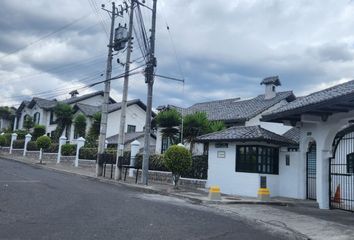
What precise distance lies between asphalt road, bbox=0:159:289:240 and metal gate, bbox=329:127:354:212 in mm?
7040

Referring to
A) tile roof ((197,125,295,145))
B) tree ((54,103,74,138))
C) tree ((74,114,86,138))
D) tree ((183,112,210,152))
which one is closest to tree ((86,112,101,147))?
tree ((74,114,86,138))

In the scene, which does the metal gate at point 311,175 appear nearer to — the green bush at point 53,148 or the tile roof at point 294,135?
the tile roof at point 294,135

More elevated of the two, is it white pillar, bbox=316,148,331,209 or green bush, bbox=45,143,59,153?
green bush, bbox=45,143,59,153

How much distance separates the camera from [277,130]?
29.8 m

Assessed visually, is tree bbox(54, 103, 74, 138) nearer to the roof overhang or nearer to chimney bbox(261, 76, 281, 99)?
chimney bbox(261, 76, 281, 99)

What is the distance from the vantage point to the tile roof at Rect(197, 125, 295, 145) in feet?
63.2

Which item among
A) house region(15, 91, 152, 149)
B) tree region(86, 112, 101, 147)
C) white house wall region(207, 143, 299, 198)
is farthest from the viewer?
house region(15, 91, 152, 149)

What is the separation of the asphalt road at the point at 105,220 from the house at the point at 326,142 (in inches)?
221

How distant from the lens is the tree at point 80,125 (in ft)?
138

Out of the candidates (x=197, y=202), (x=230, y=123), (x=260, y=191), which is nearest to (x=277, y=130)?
(x=230, y=123)

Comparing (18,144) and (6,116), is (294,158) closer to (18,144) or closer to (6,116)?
(18,144)

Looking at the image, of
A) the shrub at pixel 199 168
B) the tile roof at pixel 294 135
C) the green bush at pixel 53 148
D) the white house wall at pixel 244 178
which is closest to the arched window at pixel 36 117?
the green bush at pixel 53 148

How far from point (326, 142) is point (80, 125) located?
1226 inches

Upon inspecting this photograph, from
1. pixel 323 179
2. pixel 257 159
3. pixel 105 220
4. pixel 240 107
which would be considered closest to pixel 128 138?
pixel 240 107
